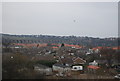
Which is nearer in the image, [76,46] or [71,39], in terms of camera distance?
Result: [76,46]

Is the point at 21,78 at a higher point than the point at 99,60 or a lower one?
higher

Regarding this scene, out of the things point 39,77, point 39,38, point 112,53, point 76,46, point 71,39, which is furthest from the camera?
point 71,39

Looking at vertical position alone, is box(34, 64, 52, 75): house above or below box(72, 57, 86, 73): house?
above

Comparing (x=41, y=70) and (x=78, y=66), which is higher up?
(x=41, y=70)

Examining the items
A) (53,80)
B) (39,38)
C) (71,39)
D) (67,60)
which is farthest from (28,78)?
(71,39)

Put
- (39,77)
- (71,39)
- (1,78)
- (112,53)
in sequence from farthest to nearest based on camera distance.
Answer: (71,39)
(112,53)
(39,77)
(1,78)

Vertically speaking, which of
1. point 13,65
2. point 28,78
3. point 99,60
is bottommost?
point 99,60

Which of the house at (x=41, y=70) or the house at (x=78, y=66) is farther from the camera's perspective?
the house at (x=78, y=66)

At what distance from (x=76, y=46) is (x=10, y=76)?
Result: 7.75 metres

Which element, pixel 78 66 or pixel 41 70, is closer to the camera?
pixel 41 70

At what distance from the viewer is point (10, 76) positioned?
2.36 meters

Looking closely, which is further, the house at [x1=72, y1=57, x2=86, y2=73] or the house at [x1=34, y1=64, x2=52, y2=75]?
the house at [x1=72, y1=57, x2=86, y2=73]

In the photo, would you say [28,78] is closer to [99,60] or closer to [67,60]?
[67,60]

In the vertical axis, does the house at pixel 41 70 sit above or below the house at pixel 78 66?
above
